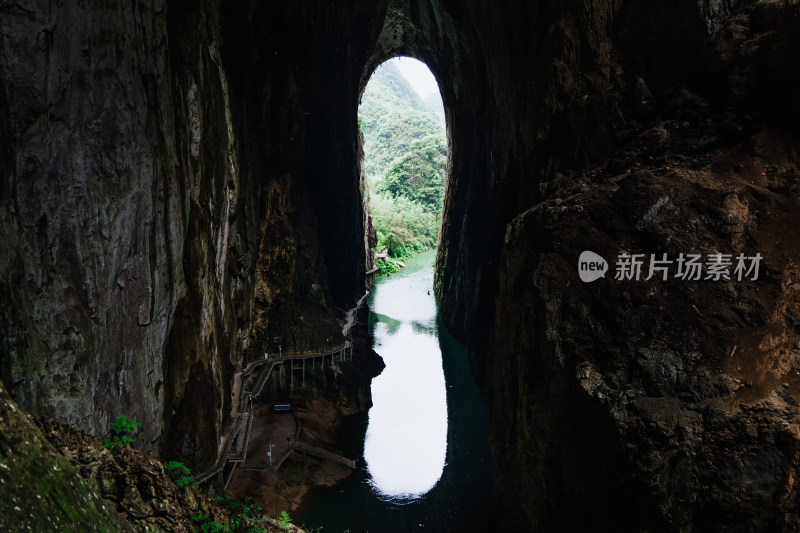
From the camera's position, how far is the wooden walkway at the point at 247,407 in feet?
35.7

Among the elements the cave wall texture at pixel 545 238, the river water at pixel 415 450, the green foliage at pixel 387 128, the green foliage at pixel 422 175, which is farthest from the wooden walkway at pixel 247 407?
the green foliage at pixel 387 128

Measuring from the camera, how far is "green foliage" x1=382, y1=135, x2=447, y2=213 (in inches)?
2080

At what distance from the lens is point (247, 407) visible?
13.8 metres

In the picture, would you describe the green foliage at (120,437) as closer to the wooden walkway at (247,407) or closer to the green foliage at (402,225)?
the wooden walkway at (247,407)

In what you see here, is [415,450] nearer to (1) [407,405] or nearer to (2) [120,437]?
(1) [407,405]

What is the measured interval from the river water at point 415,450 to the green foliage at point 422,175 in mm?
29523

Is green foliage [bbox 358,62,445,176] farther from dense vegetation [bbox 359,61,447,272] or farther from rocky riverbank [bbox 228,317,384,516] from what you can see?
rocky riverbank [bbox 228,317,384,516]

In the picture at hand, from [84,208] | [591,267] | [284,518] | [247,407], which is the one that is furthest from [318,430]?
[84,208]

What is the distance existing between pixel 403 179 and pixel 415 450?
1648 inches

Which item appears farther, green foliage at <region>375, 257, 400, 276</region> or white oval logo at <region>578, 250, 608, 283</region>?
green foliage at <region>375, 257, 400, 276</region>

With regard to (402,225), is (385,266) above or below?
below

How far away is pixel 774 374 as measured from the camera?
244 inches

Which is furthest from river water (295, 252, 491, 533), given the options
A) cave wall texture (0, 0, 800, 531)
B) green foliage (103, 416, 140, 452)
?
green foliage (103, 416, 140, 452)

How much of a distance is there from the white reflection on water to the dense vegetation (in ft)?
39.9
